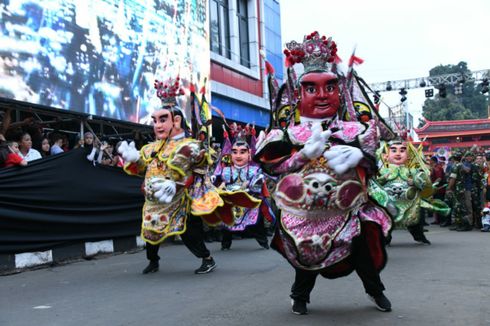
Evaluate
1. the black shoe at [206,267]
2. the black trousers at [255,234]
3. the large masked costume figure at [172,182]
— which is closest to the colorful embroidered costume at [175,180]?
the large masked costume figure at [172,182]

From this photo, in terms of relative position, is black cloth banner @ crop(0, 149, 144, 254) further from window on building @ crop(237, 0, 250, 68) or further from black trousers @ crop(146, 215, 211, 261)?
window on building @ crop(237, 0, 250, 68)

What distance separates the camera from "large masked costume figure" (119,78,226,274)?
6.52 m

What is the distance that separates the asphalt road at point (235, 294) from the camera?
4.41 m

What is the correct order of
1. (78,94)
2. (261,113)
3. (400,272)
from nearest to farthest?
(400,272) → (78,94) → (261,113)

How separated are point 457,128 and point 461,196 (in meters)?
35.2

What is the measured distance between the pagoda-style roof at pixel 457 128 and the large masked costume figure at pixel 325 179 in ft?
140

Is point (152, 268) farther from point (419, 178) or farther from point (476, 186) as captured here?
point (476, 186)

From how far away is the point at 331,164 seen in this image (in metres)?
4.04

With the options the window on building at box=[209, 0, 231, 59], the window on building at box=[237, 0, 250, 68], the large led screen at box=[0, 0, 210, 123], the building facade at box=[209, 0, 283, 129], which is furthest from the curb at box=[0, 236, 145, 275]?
the window on building at box=[237, 0, 250, 68]

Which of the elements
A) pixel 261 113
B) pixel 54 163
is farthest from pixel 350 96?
pixel 261 113

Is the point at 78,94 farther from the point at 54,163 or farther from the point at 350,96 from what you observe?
the point at 350,96

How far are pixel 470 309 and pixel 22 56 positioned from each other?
7.38m

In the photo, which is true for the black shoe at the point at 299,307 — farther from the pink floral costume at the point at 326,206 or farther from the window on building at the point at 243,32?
the window on building at the point at 243,32

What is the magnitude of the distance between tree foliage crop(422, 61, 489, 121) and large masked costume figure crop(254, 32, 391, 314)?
51.8 meters
